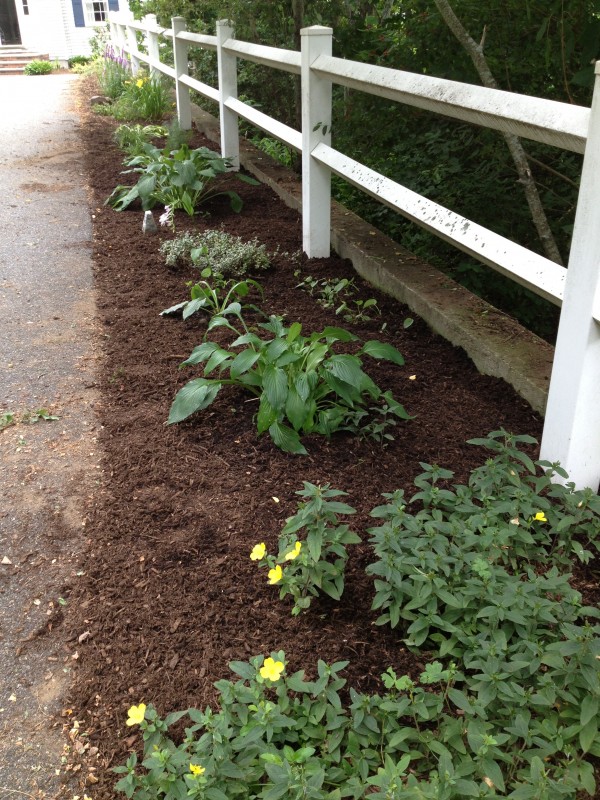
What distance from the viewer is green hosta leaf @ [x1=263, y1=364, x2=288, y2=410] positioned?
9.93ft

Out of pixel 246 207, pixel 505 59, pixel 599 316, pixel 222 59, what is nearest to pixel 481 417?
pixel 599 316

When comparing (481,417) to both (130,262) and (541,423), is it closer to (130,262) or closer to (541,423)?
(541,423)

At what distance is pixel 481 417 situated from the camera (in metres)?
3.27

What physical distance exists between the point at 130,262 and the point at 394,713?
4.19 meters

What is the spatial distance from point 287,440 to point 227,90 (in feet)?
16.7

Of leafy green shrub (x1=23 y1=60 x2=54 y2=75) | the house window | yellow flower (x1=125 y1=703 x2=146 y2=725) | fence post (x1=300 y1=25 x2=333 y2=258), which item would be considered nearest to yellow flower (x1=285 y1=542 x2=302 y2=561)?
yellow flower (x1=125 y1=703 x2=146 y2=725)

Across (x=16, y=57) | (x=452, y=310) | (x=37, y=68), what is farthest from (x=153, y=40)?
(x=16, y=57)

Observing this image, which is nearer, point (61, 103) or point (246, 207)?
point (246, 207)

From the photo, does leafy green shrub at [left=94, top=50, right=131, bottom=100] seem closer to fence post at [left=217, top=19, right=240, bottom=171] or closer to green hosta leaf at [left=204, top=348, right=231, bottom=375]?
fence post at [left=217, top=19, right=240, bottom=171]

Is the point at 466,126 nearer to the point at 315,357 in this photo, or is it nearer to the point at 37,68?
the point at 315,357

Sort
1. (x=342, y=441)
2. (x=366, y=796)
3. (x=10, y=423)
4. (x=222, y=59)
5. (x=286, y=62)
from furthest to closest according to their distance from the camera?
(x=222, y=59) < (x=286, y=62) < (x=10, y=423) < (x=342, y=441) < (x=366, y=796)

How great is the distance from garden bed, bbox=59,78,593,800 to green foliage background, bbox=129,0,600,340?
1213mm

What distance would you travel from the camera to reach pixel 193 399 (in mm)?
3264

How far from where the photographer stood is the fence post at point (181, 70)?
8.95 meters
